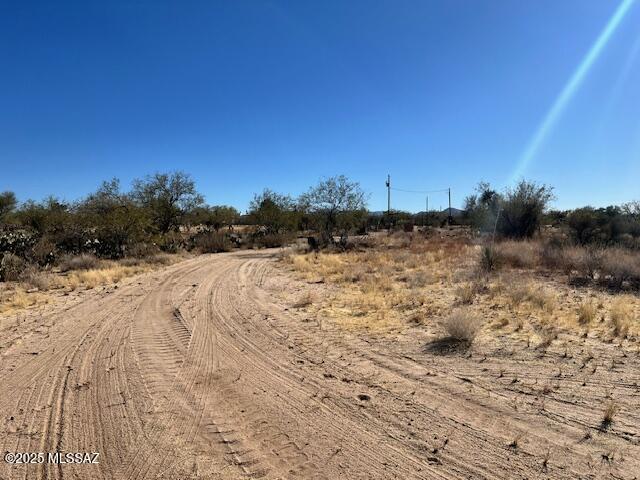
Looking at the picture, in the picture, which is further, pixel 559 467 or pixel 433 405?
pixel 433 405

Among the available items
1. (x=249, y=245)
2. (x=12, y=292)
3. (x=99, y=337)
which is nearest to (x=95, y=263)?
(x=12, y=292)

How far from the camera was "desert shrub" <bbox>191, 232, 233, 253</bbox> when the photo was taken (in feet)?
100

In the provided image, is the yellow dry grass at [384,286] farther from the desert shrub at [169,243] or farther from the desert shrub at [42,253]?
the desert shrub at [42,253]

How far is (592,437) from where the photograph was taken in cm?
399

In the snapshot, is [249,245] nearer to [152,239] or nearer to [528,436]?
[152,239]

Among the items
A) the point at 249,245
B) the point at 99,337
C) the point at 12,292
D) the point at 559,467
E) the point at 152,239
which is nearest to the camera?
the point at 559,467

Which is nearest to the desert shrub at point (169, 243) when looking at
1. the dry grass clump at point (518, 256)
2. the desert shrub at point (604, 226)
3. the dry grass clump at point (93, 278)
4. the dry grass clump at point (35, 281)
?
the dry grass clump at point (93, 278)

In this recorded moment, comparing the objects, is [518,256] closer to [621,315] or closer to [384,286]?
[384,286]

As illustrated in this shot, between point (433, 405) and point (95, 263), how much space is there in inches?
716

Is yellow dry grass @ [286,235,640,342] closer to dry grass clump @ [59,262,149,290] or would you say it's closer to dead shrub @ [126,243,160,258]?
dry grass clump @ [59,262,149,290]

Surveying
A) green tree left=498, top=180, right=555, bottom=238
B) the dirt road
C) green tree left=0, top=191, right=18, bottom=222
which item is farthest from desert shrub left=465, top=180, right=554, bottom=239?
green tree left=0, top=191, right=18, bottom=222

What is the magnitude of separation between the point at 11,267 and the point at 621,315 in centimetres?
2015

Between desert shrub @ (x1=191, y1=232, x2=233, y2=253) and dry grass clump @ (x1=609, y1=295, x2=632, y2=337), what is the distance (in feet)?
84.6

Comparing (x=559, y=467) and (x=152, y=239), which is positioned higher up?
(x=152, y=239)
